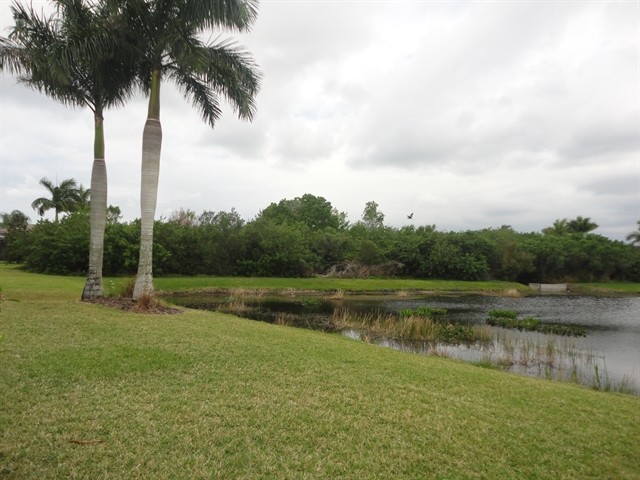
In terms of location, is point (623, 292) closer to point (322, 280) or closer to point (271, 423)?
point (322, 280)

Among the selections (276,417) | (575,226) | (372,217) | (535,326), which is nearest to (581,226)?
(575,226)

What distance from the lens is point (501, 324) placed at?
2114cm

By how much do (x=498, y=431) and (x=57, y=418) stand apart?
5.40m

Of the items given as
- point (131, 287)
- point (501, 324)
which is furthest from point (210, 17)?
point (501, 324)

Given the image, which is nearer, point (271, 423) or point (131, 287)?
point (271, 423)

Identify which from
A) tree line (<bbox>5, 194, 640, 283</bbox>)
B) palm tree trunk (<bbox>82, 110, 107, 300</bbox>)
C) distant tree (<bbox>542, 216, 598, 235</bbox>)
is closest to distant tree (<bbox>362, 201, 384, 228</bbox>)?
tree line (<bbox>5, 194, 640, 283</bbox>)

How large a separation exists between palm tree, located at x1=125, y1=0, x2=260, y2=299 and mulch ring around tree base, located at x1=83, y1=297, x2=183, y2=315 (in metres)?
0.37

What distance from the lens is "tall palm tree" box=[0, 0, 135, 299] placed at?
12781mm

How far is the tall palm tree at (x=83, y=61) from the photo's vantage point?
12.8 m

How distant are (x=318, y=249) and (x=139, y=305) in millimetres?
37991

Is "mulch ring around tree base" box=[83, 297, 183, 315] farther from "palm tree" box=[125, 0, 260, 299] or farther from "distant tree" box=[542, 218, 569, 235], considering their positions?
"distant tree" box=[542, 218, 569, 235]

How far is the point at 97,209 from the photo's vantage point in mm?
14812

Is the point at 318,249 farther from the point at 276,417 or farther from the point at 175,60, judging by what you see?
the point at 276,417

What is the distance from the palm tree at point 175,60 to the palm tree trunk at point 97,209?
1.95 m
